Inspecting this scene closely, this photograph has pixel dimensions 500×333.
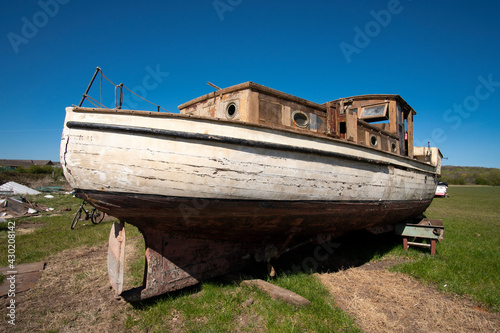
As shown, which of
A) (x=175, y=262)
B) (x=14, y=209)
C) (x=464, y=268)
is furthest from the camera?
(x=14, y=209)

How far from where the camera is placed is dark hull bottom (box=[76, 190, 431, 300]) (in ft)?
11.0

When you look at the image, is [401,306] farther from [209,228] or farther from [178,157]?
[178,157]

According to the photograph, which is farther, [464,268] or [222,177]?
[464,268]

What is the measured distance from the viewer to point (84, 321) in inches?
131

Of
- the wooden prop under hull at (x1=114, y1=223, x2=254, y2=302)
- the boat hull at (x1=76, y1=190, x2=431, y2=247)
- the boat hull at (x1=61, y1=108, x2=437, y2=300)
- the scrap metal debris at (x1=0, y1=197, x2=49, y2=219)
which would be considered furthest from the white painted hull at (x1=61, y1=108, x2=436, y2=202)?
the scrap metal debris at (x1=0, y1=197, x2=49, y2=219)

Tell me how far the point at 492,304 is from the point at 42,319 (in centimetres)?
580

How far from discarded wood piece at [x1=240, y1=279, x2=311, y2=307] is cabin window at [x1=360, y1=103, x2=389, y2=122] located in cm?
513

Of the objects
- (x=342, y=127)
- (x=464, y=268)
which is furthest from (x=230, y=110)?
(x=464, y=268)

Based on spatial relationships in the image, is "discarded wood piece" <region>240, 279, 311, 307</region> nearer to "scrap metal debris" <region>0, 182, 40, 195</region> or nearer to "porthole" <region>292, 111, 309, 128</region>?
"porthole" <region>292, 111, 309, 128</region>

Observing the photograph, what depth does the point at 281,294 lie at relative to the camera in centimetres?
363

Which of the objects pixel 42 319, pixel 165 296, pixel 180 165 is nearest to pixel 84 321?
pixel 42 319

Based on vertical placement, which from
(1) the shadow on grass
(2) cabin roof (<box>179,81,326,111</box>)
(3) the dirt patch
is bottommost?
(3) the dirt patch

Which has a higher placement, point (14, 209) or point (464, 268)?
point (14, 209)

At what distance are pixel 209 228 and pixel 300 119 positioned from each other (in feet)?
7.70
